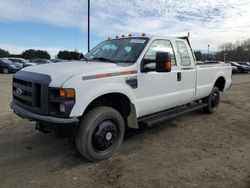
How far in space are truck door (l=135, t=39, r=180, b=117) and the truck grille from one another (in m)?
1.61

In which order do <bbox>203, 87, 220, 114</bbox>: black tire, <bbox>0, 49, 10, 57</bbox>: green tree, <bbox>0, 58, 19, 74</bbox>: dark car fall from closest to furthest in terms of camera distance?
<bbox>203, 87, 220, 114</bbox>: black tire < <bbox>0, 58, 19, 74</bbox>: dark car < <bbox>0, 49, 10, 57</bbox>: green tree

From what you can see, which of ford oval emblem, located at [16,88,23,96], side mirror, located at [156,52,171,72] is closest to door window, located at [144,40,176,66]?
side mirror, located at [156,52,171,72]

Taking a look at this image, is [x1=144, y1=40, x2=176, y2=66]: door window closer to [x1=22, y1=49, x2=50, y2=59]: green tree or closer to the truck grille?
the truck grille

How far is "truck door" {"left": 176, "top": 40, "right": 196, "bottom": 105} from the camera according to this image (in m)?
6.02

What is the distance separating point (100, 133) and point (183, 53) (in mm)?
2943

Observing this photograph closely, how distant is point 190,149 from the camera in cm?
496

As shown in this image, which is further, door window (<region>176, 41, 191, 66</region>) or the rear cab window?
door window (<region>176, 41, 191, 66</region>)

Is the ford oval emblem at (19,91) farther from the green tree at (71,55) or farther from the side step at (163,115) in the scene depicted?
the green tree at (71,55)

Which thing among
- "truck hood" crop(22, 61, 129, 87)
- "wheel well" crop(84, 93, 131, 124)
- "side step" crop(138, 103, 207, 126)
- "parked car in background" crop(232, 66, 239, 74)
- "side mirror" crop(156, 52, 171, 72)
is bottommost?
"side step" crop(138, 103, 207, 126)

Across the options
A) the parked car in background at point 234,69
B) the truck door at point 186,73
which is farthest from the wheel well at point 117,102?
the parked car in background at point 234,69

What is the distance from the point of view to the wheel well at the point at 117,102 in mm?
4656

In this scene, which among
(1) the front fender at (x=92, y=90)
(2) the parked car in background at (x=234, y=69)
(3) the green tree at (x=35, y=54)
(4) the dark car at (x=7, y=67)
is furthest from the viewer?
(3) the green tree at (x=35, y=54)

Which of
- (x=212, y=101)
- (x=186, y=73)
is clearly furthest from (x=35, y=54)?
(x=186, y=73)

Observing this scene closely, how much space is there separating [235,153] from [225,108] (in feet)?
13.3
